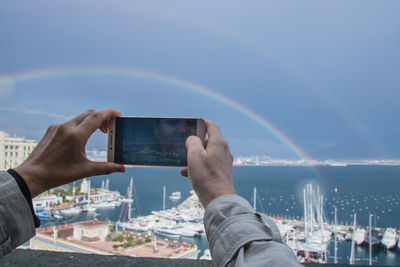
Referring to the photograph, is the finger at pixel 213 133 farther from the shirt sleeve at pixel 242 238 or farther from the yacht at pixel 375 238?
the yacht at pixel 375 238

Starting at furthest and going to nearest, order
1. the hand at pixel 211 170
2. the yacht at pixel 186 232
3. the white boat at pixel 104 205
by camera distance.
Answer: the white boat at pixel 104 205 < the yacht at pixel 186 232 < the hand at pixel 211 170

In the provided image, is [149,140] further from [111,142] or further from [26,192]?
[26,192]

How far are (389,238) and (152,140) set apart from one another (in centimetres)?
1285

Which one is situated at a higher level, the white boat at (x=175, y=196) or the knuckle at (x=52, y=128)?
the knuckle at (x=52, y=128)

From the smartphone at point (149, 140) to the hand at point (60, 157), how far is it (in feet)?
0.63

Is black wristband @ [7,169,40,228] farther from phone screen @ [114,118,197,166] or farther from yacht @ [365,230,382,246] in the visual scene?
yacht @ [365,230,382,246]

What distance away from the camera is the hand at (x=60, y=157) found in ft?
1.32

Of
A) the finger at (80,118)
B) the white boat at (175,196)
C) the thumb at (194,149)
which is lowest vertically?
the white boat at (175,196)

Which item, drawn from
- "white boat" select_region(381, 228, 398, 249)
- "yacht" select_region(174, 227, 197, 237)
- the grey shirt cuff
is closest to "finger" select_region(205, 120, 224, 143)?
the grey shirt cuff

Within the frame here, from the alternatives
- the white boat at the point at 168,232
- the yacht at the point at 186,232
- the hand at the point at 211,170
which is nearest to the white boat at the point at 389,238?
Result: the yacht at the point at 186,232

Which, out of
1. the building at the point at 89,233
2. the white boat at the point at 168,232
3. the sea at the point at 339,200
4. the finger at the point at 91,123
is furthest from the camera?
the white boat at the point at 168,232

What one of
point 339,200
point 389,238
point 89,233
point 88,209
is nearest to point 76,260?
point 89,233

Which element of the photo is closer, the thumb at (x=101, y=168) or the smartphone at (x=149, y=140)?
the thumb at (x=101, y=168)

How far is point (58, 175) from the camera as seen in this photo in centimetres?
44
